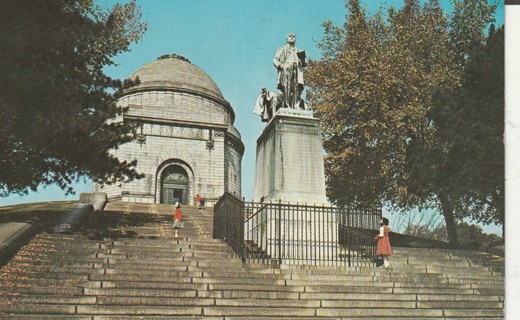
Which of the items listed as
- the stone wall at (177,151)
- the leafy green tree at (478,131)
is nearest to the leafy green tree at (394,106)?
the leafy green tree at (478,131)

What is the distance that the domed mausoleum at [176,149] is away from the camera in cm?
3269

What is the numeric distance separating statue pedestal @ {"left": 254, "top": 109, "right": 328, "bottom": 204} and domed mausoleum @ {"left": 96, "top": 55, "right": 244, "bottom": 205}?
60.7 ft

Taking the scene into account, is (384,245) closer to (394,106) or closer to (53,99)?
(53,99)

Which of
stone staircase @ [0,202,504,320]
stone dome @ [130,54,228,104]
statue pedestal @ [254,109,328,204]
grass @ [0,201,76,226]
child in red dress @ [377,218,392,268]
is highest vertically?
stone dome @ [130,54,228,104]

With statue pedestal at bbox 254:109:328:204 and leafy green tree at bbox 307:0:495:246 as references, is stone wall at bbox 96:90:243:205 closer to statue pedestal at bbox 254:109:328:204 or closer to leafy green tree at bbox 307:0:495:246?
leafy green tree at bbox 307:0:495:246

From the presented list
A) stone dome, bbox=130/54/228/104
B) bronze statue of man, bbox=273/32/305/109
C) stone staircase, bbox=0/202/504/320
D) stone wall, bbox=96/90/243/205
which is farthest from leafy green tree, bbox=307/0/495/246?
stone dome, bbox=130/54/228/104

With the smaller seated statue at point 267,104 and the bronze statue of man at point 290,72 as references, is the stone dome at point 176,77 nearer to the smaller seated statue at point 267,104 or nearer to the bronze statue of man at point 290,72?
the smaller seated statue at point 267,104

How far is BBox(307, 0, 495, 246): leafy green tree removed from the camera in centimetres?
2095

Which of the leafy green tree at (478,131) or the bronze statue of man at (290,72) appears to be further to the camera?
the leafy green tree at (478,131)

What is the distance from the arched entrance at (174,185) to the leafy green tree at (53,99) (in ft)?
52.2

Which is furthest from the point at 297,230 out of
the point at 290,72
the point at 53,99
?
the point at 53,99

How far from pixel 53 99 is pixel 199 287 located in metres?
7.68

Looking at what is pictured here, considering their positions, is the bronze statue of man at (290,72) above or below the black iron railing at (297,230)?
above

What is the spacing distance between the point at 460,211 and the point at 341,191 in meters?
5.40
